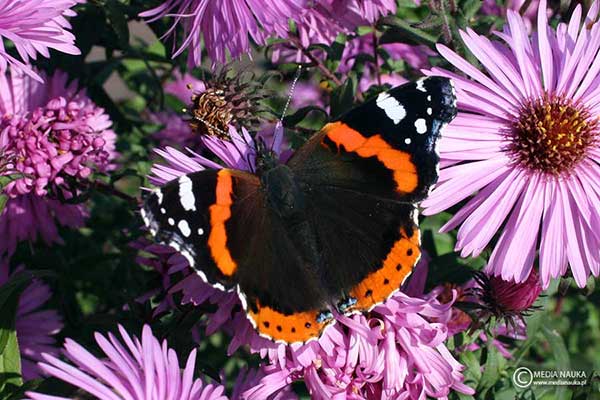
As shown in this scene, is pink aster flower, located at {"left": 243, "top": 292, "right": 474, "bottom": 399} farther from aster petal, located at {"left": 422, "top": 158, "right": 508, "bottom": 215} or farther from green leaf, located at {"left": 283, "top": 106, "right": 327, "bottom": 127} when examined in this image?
green leaf, located at {"left": 283, "top": 106, "right": 327, "bottom": 127}

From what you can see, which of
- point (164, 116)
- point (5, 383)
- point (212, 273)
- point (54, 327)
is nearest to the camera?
point (212, 273)

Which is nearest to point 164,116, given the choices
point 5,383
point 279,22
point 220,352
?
point 220,352

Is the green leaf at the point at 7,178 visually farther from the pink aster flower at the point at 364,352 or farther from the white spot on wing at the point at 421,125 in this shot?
the white spot on wing at the point at 421,125

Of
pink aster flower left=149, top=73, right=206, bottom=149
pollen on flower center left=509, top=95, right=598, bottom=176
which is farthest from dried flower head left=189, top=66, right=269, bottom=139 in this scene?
pollen on flower center left=509, top=95, right=598, bottom=176

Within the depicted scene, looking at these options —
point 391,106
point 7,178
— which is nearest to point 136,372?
point 7,178

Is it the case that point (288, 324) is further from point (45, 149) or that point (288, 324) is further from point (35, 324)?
point (35, 324)

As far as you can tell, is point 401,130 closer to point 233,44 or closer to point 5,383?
point 233,44
